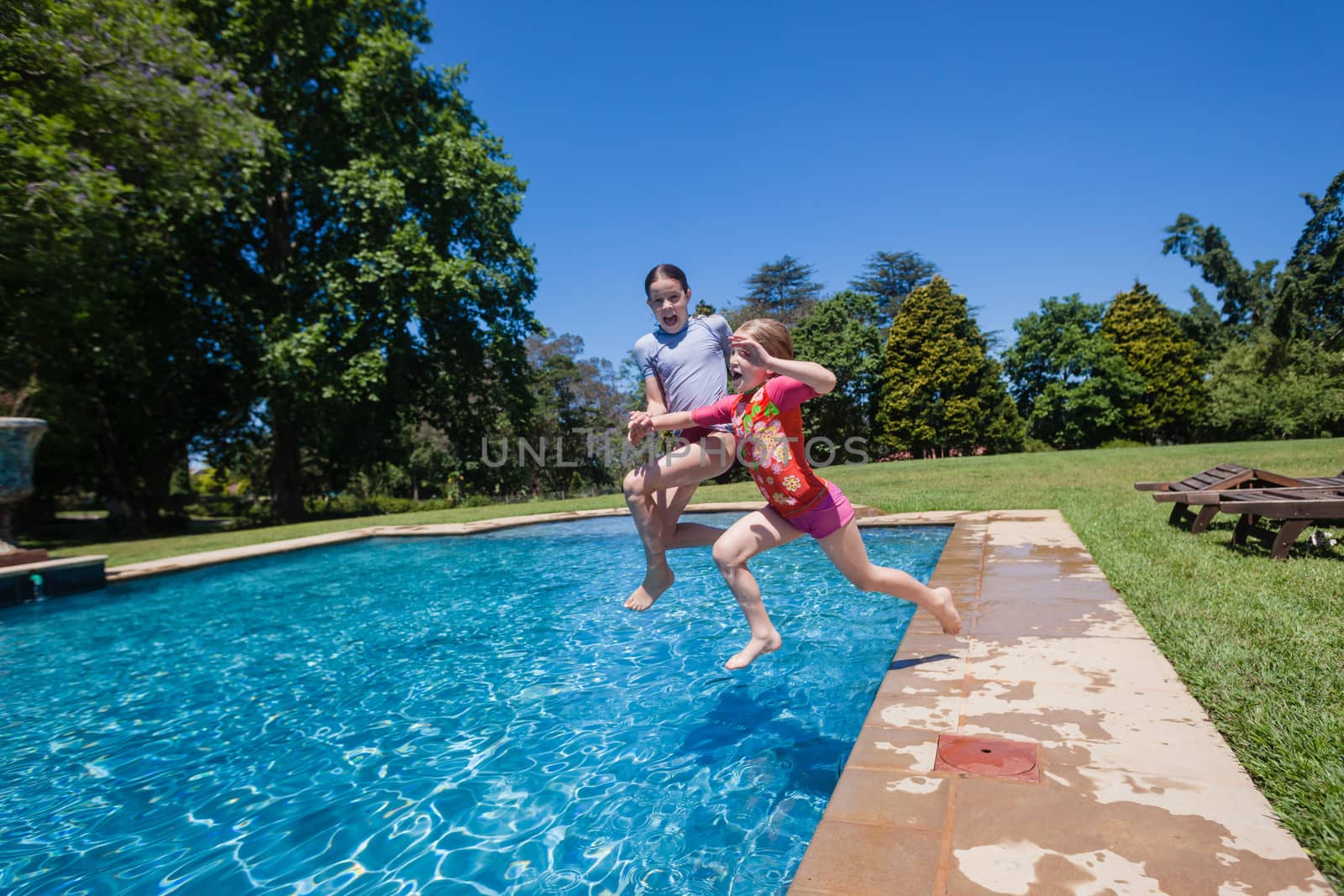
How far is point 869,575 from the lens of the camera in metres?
3.86

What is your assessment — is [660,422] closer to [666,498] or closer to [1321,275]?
[666,498]

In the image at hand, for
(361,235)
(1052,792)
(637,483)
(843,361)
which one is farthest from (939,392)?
(1052,792)

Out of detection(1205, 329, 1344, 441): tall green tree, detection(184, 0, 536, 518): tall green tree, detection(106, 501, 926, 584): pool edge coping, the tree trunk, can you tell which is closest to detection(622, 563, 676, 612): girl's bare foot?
detection(106, 501, 926, 584): pool edge coping

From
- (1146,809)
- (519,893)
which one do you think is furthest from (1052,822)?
(519,893)

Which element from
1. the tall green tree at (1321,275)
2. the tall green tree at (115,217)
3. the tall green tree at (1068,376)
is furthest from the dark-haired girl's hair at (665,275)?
the tall green tree at (1321,275)

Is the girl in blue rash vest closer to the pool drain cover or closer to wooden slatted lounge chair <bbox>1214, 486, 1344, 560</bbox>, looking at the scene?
the pool drain cover

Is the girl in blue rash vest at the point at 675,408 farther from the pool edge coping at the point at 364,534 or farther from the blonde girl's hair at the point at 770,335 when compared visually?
the pool edge coping at the point at 364,534

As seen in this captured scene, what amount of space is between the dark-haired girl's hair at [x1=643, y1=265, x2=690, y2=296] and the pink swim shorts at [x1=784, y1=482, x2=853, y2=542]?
1525mm

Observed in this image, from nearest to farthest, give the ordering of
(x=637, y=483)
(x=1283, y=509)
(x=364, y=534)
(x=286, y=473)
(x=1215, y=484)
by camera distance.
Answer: (x=637, y=483) < (x=1283, y=509) < (x=1215, y=484) < (x=364, y=534) < (x=286, y=473)

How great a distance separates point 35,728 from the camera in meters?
5.46

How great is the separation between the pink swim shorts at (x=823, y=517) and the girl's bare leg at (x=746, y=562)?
0.27 feet

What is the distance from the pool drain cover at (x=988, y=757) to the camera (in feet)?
8.87

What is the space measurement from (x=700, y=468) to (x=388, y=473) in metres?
44.7

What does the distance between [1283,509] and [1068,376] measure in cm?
3888
